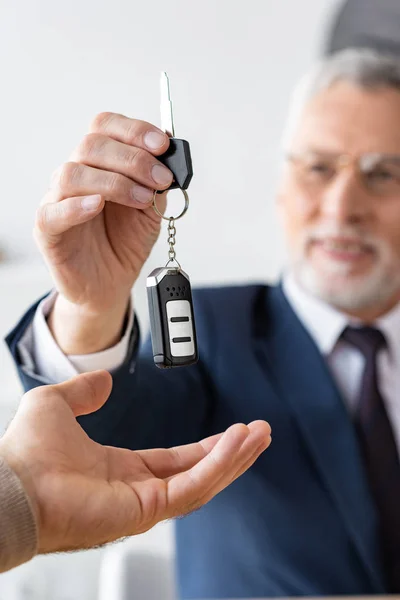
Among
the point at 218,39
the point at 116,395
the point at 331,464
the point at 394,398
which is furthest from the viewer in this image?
the point at 218,39

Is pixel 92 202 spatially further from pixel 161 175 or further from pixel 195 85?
pixel 195 85

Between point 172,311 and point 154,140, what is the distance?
11 centimetres

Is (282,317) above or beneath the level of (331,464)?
above

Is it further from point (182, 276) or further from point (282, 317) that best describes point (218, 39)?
point (182, 276)

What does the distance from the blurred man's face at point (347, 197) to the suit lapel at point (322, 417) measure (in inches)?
4.3

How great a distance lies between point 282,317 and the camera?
1.12m

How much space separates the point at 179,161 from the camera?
47 centimetres

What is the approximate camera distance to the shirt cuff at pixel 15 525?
38 cm

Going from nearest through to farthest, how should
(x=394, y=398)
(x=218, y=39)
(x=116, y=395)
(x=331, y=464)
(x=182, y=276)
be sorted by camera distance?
(x=182, y=276)
(x=116, y=395)
(x=331, y=464)
(x=394, y=398)
(x=218, y=39)

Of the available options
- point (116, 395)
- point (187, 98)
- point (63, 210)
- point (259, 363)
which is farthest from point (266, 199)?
point (63, 210)

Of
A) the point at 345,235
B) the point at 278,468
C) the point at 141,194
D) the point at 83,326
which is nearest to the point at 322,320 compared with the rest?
the point at 345,235

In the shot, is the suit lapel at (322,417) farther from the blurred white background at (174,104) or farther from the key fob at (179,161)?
the key fob at (179,161)

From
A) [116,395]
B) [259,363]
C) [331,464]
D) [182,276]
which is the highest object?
[182,276]

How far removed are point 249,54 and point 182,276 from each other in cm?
90
